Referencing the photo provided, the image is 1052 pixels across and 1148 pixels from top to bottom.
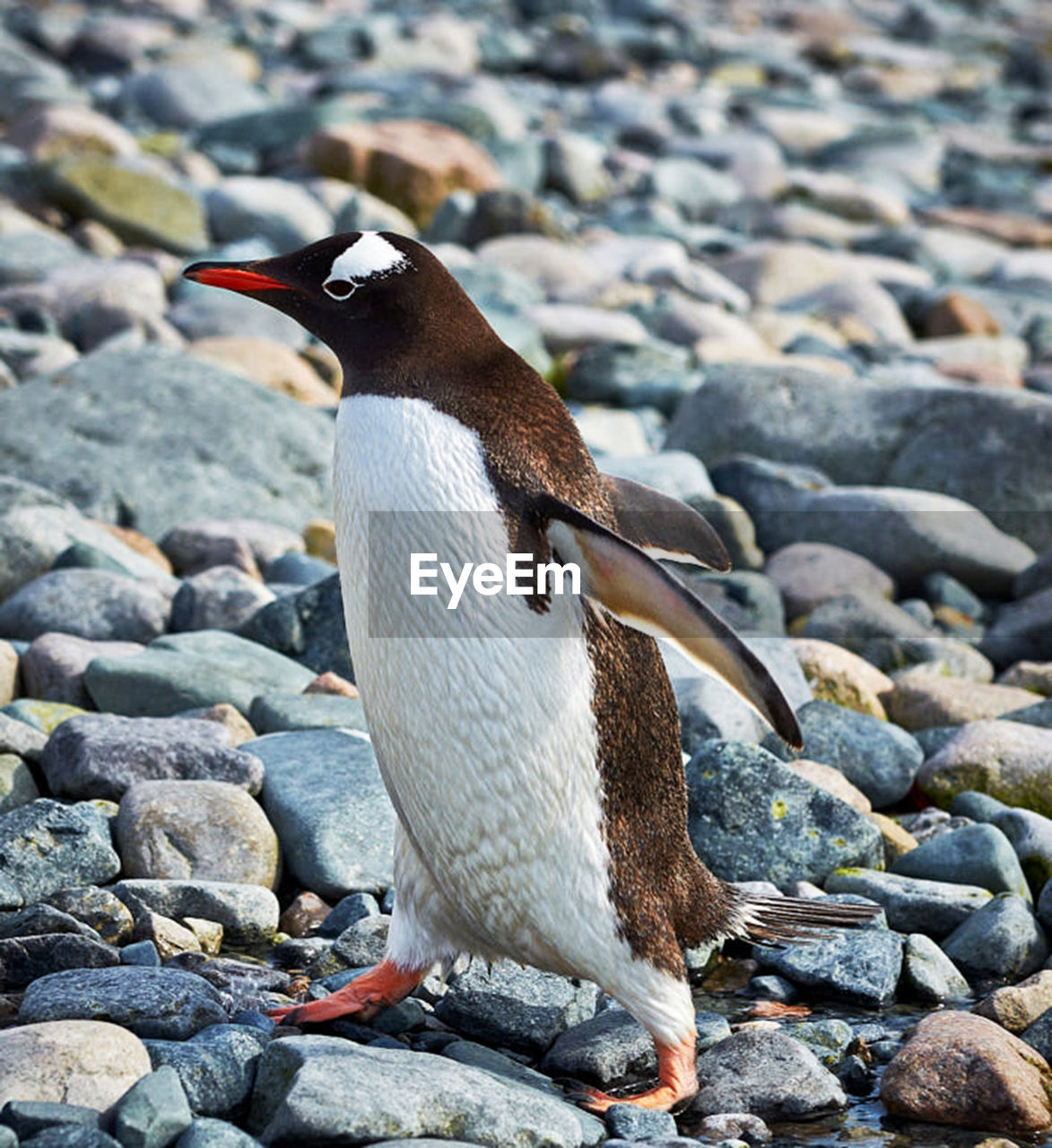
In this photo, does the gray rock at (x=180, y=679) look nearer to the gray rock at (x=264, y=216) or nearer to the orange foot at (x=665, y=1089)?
the orange foot at (x=665, y=1089)

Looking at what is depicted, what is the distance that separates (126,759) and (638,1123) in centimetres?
186

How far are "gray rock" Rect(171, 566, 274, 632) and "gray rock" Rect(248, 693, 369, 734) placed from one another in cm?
77

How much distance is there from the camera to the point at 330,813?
4562 millimetres

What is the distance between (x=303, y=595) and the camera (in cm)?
585

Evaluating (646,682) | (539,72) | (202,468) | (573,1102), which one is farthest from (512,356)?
(539,72)

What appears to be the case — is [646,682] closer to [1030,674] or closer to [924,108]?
[1030,674]

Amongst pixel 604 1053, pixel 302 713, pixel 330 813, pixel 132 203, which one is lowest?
pixel 132 203

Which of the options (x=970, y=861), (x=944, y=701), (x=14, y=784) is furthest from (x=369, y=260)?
(x=944, y=701)

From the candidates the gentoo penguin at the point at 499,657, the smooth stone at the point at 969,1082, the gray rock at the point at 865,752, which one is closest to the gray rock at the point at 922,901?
the gray rock at the point at 865,752

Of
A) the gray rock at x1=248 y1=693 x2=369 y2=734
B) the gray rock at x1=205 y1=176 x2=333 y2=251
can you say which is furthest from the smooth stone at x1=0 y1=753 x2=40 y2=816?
the gray rock at x1=205 y1=176 x2=333 y2=251

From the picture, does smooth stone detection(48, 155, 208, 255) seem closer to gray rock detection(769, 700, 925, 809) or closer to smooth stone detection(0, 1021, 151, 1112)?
gray rock detection(769, 700, 925, 809)

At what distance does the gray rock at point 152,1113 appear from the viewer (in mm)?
2943

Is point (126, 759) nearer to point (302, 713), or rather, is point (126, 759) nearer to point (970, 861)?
point (302, 713)

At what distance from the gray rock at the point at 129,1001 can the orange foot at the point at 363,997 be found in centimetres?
17
